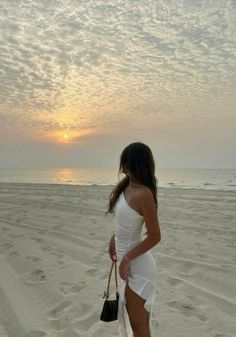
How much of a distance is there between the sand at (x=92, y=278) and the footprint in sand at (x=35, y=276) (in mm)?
16

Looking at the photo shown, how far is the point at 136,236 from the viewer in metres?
2.98

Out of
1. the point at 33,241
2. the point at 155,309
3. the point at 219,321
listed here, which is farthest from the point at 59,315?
the point at 33,241

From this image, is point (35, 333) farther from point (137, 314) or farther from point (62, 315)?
point (137, 314)

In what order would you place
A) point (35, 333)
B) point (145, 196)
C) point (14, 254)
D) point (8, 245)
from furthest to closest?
point (8, 245)
point (14, 254)
point (35, 333)
point (145, 196)

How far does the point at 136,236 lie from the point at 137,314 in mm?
641

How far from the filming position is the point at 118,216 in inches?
117

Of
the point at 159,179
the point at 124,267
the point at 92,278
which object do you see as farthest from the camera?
the point at 159,179

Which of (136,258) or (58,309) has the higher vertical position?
(136,258)

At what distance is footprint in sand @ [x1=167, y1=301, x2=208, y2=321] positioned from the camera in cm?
448

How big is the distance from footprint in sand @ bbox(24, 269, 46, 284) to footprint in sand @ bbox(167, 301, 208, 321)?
218cm

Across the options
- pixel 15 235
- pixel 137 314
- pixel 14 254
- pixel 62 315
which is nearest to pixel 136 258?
pixel 137 314

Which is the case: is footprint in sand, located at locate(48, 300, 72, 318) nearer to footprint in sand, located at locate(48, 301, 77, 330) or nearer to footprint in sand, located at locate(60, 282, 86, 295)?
footprint in sand, located at locate(48, 301, 77, 330)

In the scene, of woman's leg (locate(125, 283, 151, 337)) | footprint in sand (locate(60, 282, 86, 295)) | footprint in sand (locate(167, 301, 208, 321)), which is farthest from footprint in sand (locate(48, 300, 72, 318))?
woman's leg (locate(125, 283, 151, 337))

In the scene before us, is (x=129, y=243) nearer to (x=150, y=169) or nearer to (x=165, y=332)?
(x=150, y=169)
